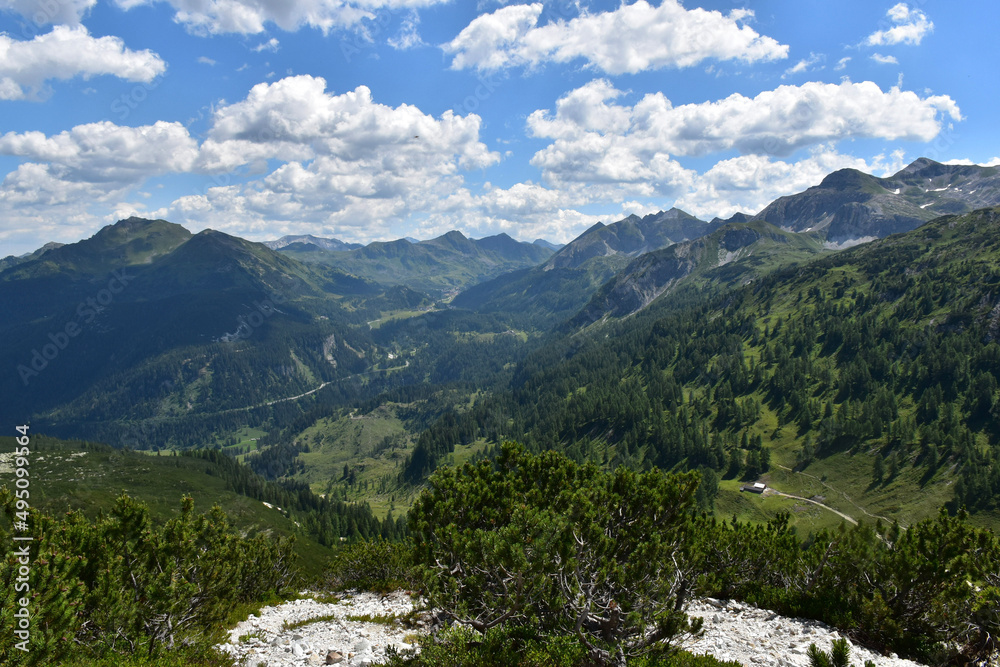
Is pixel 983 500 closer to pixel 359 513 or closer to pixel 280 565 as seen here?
pixel 280 565

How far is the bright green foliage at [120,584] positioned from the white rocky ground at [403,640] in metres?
3.29

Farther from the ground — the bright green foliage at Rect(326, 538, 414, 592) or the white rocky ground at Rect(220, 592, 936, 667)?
the white rocky ground at Rect(220, 592, 936, 667)

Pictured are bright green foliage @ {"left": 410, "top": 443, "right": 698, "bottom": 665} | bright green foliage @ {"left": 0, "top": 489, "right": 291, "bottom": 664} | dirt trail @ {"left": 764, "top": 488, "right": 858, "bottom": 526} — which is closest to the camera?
bright green foliage @ {"left": 0, "top": 489, "right": 291, "bottom": 664}

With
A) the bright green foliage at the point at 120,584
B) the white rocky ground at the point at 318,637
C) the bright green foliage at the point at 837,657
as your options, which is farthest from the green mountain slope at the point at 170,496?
the bright green foliage at the point at 837,657

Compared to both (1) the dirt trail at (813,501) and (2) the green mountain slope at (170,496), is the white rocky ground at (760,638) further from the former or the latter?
(2) the green mountain slope at (170,496)

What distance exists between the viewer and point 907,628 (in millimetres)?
25031

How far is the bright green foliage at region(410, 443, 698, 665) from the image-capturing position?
19.3 m

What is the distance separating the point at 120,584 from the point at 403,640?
48.5 ft

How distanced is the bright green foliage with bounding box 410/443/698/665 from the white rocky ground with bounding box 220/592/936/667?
4.15m

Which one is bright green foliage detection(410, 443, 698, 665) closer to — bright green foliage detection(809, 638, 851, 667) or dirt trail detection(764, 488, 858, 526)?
bright green foliage detection(809, 638, 851, 667)

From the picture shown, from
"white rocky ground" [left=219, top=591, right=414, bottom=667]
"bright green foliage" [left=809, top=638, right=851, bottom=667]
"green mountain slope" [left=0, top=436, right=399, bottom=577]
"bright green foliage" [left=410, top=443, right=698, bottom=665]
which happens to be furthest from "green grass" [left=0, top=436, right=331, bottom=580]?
"bright green foliage" [left=809, top=638, right=851, bottom=667]

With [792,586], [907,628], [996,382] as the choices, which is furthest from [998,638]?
[996,382]

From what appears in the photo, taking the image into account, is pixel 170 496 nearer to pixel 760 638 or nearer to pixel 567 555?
pixel 567 555

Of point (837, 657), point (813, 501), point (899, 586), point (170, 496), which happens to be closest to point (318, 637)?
point (837, 657)
